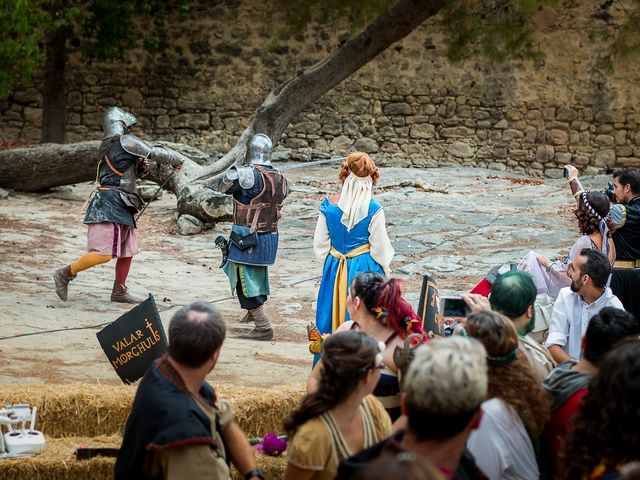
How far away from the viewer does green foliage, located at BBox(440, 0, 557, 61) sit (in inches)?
523

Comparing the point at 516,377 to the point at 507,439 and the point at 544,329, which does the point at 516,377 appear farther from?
the point at 544,329

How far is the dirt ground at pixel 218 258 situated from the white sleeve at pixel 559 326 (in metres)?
1.65

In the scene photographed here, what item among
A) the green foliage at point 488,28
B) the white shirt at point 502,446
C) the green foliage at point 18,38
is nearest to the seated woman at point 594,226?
the white shirt at point 502,446

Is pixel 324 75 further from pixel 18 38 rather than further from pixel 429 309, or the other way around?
pixel 429 309

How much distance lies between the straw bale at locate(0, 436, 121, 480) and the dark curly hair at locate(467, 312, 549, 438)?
1.58 m

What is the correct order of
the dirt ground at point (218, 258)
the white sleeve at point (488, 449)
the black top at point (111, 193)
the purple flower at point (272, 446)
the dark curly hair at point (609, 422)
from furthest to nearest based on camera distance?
1. the black top at point (111, 193)
2. the dirt ground at point (218, 258)
3. the purple flower at point (272, 446)
4. the white sleeve at point (488, 449)
5. the dark curly hair at point (609, 422)

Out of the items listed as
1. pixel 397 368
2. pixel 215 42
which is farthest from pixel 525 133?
pixel 397 368

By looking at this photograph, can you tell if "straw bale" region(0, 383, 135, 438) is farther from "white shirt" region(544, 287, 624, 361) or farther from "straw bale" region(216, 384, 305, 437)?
"white shirt" region(544, 287, 624, 361)

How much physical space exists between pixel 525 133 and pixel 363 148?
2693 millimetres

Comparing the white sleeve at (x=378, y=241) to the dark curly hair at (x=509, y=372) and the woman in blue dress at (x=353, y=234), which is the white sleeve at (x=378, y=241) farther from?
the dark curly hair at (x=509, y=372)

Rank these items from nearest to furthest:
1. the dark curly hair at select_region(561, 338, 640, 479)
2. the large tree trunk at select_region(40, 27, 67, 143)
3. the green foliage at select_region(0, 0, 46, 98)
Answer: the dark curly hair at select_region(561, 338, 640, 479), the green foliage at select_region(0, 0, 46, 98), the large tree trunk at select_region(40, 27, 67, 143)

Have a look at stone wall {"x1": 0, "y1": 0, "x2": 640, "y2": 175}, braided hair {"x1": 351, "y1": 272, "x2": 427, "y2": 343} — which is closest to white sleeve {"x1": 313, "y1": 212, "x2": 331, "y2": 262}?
braided hair {"x1": 351, "y1": 272, "x2": 427, "y2": 343}

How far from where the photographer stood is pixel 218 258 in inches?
375

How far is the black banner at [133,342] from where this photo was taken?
184 inches
